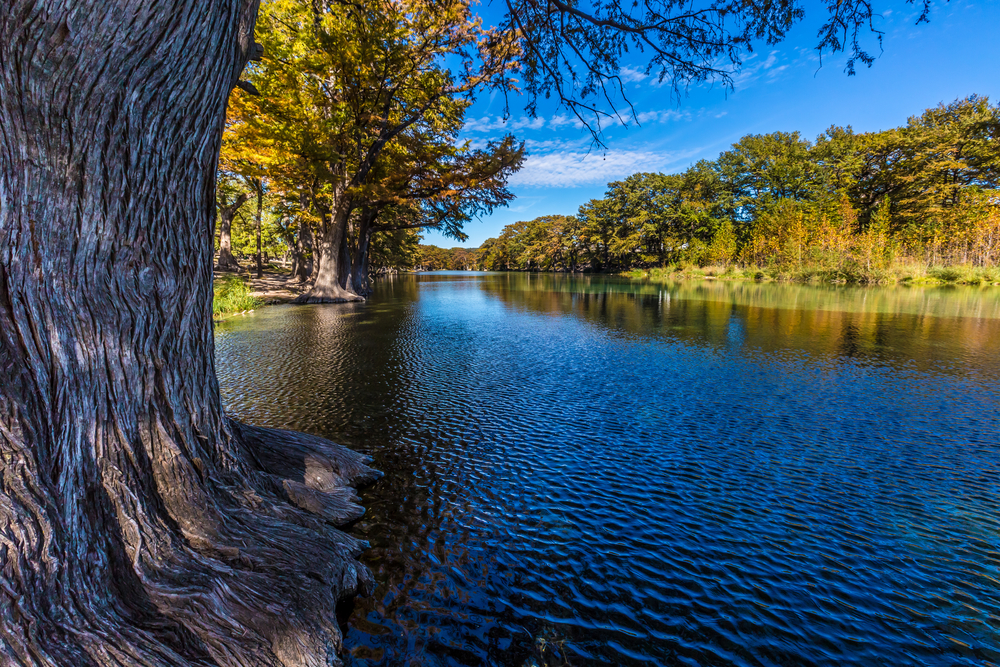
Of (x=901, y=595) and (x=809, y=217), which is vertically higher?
(x=809, y=217)

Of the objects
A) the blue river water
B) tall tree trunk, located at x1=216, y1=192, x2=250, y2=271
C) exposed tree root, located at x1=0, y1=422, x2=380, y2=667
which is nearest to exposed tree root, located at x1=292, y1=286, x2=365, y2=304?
the blue river water

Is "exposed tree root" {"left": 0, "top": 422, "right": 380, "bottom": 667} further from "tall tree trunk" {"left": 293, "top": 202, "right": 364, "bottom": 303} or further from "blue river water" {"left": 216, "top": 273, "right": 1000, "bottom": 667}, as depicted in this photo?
"tall tree trunk" {"left": 293, "top": 202, "right": 364, "bottom": 303}

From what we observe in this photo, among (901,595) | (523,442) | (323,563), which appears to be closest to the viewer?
(323,563)

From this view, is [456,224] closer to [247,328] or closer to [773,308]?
[247,328]

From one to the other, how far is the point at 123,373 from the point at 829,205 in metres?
61.9

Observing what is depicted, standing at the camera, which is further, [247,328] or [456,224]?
[456,224]

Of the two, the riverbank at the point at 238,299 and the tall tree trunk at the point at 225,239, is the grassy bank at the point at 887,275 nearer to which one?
the riverbank at the point at 238,299

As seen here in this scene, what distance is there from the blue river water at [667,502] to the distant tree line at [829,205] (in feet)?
111

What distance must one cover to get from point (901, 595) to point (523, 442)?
11.7 ft

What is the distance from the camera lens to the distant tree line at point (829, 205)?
33125 mm

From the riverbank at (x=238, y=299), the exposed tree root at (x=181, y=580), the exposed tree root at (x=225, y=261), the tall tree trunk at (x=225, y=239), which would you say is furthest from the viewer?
the exposed tree root at (x=225, y=261)

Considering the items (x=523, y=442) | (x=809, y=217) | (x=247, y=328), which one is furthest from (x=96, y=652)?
(x=809, y=217)

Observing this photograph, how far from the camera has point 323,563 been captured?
2578 millimetres

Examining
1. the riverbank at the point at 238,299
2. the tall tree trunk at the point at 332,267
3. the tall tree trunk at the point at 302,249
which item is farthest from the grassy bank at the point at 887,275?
the tall tree trunk at the point at 302,249
